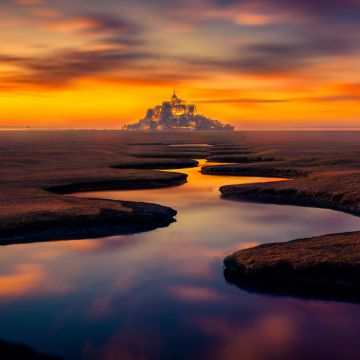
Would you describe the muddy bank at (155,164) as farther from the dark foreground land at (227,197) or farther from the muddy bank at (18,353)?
the muddy bank at (18,353)

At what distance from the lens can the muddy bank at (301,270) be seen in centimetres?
1825

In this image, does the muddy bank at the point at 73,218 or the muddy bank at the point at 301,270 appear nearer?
the muddy bank at the point at 301,270

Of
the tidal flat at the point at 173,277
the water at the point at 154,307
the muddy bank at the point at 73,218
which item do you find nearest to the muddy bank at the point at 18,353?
the tidal flat at the point at 173,277

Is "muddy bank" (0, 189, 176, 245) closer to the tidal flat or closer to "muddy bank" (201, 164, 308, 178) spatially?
the tidal flat

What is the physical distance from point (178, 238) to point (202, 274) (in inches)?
257

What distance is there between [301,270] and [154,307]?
5984mm

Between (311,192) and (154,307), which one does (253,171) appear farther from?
(154,307)

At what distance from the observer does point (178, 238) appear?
91.2 feet

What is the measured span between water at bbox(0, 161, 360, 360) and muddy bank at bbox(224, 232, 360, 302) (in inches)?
24.1

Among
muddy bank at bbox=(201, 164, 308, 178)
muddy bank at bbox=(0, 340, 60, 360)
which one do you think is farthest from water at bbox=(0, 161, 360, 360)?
muddy bank at bbox=(201, 164, 308, 178)

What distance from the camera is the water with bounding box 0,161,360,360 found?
14.8 meters

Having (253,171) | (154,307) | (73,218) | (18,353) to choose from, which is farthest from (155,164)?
(18,353)

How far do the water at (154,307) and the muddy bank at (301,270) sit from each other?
0.61 m

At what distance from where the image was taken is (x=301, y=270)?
62.8 ft
